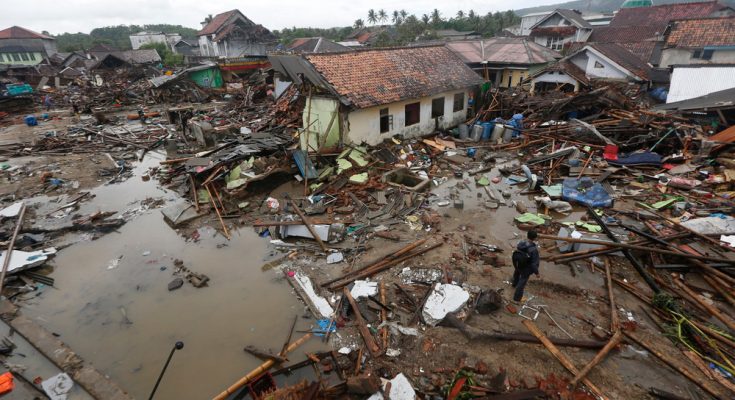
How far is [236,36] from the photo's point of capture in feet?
148

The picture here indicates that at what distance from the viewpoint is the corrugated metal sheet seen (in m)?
16.7

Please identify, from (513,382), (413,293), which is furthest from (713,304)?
(413,293)

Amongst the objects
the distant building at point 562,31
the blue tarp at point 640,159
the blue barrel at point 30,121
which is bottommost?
the blue tarp at point 640,159

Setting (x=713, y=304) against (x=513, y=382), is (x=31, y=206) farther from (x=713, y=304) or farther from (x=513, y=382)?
(x=713, y=304)

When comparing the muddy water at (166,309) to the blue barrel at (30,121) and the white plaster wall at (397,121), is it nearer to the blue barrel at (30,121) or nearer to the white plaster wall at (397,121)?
the white plaster wall at (397,121)

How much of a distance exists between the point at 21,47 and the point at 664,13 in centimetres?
9395

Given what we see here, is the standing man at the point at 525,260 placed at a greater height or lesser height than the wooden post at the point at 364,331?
greater

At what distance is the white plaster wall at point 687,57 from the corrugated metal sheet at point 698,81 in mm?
8134

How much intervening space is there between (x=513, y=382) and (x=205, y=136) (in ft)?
59.5

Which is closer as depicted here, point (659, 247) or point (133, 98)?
point (659, 247)

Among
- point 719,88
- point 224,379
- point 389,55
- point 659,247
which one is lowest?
point 224,379

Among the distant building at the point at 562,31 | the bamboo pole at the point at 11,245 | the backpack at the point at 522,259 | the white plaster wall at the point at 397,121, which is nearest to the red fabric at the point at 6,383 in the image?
the bamboo pole at the point at 11,245

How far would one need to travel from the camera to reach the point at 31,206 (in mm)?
11758

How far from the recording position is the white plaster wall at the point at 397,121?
14.5 m
